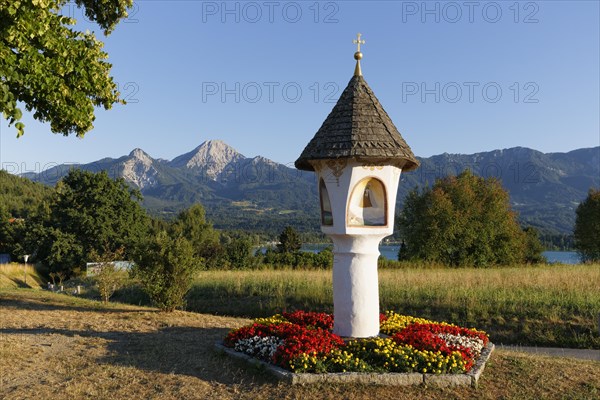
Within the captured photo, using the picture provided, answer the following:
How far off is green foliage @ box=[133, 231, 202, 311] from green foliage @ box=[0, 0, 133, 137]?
6153 millimetres

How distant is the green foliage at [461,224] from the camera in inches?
1647

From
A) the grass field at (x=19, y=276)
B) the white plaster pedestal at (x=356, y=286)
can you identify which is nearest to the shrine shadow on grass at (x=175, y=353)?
the white plaster pedestal at (x=356, y=286)

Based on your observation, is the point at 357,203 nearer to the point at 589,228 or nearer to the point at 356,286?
the point at 356,286

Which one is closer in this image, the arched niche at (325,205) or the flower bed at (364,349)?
the flower bed at (364,349)

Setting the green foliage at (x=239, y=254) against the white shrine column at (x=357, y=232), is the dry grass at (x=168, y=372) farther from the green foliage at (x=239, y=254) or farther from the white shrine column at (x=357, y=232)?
the green foliage at (x=239, y=254)

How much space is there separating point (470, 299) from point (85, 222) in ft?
127

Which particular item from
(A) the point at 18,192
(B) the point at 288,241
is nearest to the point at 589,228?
(B) the point at 288,241

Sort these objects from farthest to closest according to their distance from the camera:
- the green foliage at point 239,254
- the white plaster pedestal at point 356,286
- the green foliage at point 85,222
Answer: the green foliage at point 239,254 < the green foliage at point 85,222 < the white plaster pedestal at point 356,286

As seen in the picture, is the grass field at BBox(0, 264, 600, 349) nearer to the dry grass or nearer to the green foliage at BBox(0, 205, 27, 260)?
the dry grass

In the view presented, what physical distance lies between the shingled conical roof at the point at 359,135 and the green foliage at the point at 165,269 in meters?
7.47

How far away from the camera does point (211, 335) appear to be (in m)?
12.8

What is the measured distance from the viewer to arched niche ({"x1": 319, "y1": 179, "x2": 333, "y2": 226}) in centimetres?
1062

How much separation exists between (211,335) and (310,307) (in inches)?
304

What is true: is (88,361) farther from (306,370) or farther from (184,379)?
(306,370)
